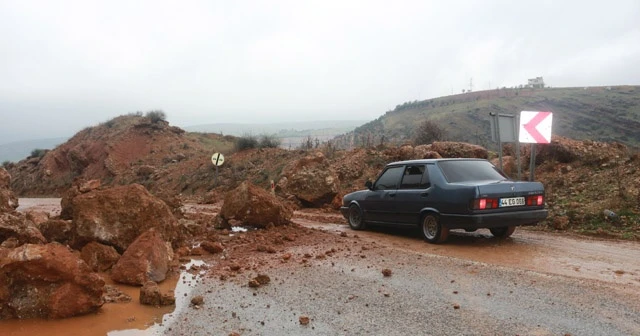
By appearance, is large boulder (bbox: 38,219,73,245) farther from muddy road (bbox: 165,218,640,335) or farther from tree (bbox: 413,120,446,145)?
tree (bbox: 413,120,446,145)

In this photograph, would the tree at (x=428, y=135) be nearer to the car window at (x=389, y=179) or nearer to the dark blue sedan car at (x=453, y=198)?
the car window at (x=389, y=179)

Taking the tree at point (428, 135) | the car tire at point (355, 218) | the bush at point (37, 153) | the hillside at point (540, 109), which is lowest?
the car tire at point (355, 218)

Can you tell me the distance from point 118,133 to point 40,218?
131 feet

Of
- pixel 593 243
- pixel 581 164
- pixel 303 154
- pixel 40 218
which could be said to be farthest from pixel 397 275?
pixel 303 154

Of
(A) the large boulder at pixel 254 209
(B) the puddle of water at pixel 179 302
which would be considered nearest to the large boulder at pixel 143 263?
(B) the puddle of water at pixel 179 302

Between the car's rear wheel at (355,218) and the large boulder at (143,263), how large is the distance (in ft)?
17.0

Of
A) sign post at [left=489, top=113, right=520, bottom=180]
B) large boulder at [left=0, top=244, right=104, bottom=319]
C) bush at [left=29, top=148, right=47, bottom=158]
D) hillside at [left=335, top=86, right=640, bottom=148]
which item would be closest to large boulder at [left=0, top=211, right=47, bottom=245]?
large boulder at [left=0, top=244, right=104, bottom=319]

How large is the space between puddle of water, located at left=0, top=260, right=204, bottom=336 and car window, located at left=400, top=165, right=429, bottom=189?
509cm

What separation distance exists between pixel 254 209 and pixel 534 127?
6763 millimetres

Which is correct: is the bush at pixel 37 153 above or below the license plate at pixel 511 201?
below

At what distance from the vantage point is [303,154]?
2773cm

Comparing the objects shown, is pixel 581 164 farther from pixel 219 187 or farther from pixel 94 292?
pixel 219 187

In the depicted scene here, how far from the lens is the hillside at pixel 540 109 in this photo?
53.8 meters

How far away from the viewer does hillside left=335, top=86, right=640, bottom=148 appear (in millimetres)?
53812
